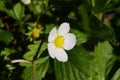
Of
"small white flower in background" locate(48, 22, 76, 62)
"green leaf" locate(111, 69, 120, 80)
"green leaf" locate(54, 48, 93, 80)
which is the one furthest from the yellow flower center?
"green leaf" locate(111, 69, 120, 80)

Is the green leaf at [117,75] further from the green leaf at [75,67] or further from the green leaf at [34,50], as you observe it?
the green leaf at [34,50]

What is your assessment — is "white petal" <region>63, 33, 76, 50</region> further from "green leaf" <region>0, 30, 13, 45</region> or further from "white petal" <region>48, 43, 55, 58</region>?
"green leaf" <region>0, 30, 13, 45</region>

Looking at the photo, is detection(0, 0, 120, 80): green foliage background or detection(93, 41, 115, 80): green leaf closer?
detection(0, 0, 120, 80): green foliage background

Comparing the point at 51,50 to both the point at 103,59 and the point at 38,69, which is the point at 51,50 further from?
the point at 103,59

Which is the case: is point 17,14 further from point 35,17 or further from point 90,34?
point 90,34

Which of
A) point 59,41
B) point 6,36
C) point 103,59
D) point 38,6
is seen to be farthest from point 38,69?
point 38,6

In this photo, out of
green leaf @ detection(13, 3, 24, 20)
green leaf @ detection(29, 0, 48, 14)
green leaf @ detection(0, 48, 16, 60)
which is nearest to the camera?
green leaf @ detection(0, 48, 16, 60)

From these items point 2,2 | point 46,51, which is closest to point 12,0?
point 2,2
